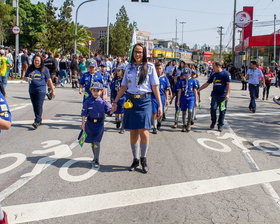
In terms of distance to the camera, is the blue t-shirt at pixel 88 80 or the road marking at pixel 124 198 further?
the blue t-shirt at pixel 88 80

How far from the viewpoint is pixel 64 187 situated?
14.8ft

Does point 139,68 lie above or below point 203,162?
above

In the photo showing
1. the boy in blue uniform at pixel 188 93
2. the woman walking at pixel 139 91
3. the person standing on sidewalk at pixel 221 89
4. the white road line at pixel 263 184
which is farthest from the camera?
the person standing on sidewalk at pixel 221 89

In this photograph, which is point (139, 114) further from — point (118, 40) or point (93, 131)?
point (118, 40)

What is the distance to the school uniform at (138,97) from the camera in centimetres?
513

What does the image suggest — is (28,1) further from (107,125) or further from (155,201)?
(155,201)

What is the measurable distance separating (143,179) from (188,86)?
4380mm

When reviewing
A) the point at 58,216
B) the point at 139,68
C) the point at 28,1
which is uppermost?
Answer: the point at 28,1

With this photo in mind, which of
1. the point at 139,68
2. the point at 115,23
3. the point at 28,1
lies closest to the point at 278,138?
the point at 139,68

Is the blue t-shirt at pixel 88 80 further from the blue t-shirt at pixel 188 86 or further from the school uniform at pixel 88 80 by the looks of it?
the blue t-shirt at pixel 188 86

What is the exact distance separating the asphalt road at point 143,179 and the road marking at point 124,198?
0.01 m

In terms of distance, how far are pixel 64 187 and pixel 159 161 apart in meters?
2.00

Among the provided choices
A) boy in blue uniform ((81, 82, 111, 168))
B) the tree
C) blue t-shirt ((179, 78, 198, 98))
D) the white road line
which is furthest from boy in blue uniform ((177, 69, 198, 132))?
the tree

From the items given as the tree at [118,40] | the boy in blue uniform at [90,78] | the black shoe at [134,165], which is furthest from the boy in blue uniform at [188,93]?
the tree at [118,40]
